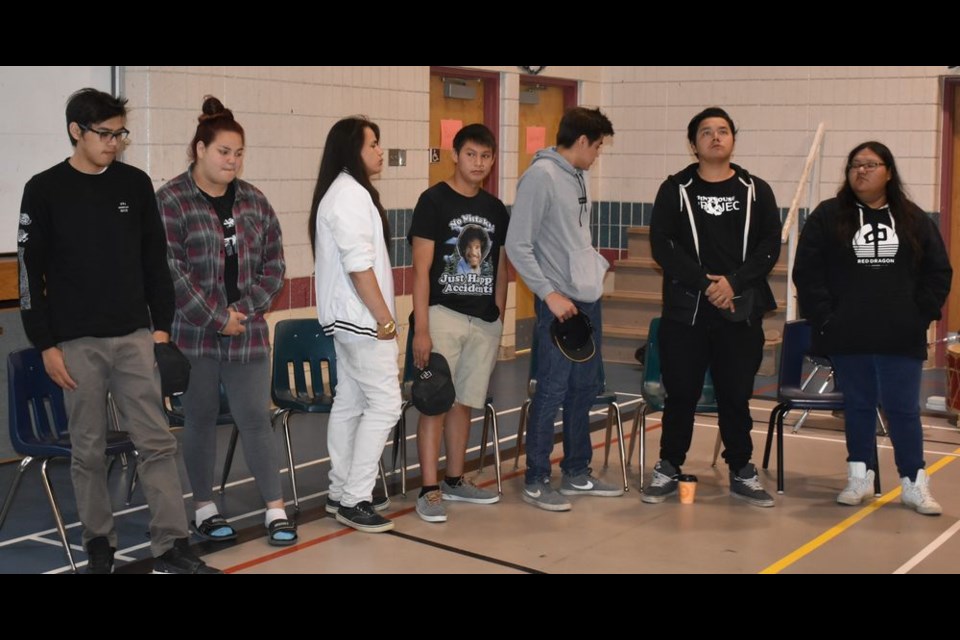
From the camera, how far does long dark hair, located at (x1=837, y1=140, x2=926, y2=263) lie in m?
4.69

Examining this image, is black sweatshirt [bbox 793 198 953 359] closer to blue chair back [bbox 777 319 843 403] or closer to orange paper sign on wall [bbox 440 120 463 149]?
blue chair back [bbox 777 319 843 403]

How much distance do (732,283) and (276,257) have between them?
6.15ft

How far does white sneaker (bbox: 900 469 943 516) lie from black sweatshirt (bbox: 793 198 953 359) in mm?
550

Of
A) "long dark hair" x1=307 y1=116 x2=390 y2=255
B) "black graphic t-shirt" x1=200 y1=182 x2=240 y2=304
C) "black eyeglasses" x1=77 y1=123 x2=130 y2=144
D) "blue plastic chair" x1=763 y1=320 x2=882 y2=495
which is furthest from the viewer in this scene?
"blue plastic chair" x1=763 y1=320 x2=882 y2=495

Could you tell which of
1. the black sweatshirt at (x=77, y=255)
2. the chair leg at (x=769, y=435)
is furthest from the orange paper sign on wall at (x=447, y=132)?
the black sweatshirt at (x=77, y=255)

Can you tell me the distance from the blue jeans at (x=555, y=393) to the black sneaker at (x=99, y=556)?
179cm

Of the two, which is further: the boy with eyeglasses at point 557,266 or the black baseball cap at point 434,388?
the boy with eyeglasses at point 557,266

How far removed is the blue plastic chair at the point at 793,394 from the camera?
202 inches

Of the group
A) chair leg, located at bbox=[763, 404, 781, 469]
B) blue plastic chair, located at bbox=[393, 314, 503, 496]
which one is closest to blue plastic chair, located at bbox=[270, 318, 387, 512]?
blue plastic chair, located at bbox=[393, 314, 503, 496]

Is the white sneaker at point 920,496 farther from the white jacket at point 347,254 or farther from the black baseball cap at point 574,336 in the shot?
the white jacket at point 347,254

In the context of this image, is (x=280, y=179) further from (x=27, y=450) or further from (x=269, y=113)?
(x=27, y=450)

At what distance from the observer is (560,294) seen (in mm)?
4758

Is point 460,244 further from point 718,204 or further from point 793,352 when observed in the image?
point 793,352
